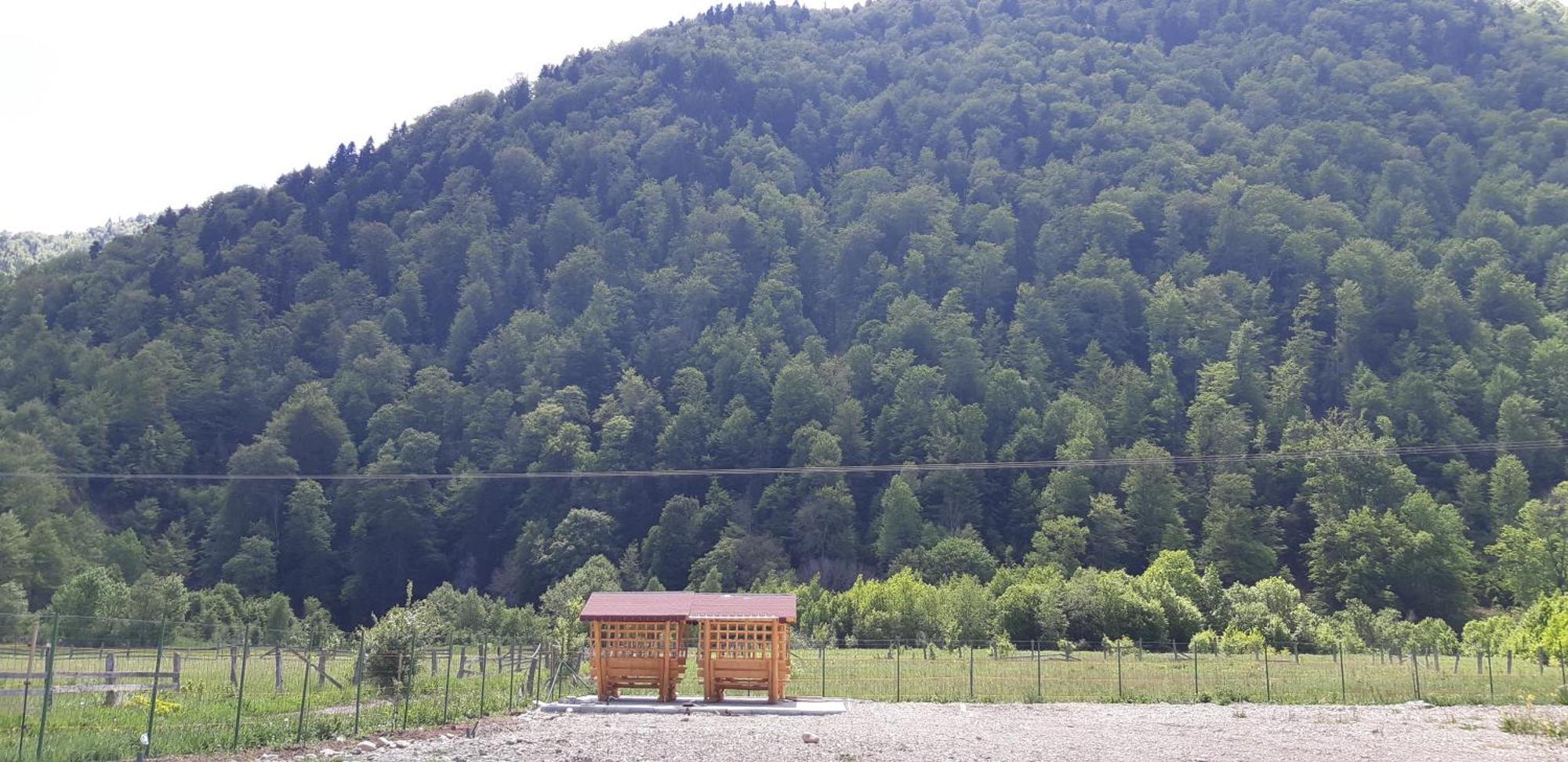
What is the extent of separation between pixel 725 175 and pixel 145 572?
297ft

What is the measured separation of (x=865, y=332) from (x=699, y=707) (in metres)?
104

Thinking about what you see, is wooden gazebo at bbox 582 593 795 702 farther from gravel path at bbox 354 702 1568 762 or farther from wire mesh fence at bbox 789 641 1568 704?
wire mesh fence at bbox 789 641 1568 704

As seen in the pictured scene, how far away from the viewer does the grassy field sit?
19.3 meters

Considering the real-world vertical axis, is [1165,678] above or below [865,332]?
below

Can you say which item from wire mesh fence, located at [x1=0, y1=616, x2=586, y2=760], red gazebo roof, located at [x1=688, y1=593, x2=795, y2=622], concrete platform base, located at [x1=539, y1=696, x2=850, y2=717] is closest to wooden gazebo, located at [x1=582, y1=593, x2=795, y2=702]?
red gazebo roof, located at [x1=688, y1=593, x2=795, y2=622]

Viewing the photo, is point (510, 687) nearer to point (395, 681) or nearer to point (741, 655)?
point (395, 681)

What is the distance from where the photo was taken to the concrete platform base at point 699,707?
3002cm

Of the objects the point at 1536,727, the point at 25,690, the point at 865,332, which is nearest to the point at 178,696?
the point at 25,690

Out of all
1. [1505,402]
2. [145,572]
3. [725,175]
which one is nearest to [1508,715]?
[1505,402]

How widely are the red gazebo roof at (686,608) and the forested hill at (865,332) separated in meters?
58.5

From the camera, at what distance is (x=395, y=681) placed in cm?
2947

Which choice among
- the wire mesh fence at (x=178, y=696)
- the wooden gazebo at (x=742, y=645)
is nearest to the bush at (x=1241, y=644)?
the wooden gazebo at (x=742, y=645)

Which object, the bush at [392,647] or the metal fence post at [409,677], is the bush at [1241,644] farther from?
the metal fence post at [409,677]

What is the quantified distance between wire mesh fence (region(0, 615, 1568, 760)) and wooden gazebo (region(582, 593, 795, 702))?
7.15ft
